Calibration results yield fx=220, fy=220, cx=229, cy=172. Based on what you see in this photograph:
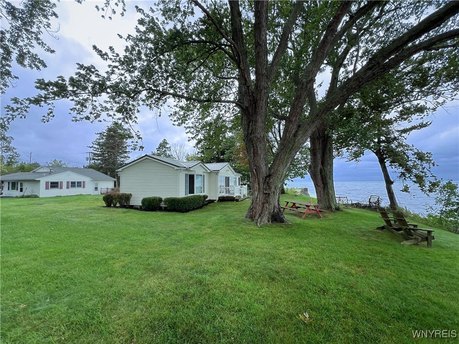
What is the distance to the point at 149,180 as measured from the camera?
15992mm

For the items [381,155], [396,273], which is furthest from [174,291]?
[381,155]

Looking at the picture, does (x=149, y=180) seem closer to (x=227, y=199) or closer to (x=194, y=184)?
(x=194, y=184)

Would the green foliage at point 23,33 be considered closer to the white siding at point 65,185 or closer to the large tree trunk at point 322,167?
the large tree trunk at point 322,167

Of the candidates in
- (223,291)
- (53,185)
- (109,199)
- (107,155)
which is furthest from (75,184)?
(223,291)

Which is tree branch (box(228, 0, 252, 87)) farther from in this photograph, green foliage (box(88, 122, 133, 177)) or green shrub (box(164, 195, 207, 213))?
green foliage (box(88, 122, 133, 177))

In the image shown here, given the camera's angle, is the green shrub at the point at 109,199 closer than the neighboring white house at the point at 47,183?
Yes

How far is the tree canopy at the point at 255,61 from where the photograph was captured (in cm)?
679

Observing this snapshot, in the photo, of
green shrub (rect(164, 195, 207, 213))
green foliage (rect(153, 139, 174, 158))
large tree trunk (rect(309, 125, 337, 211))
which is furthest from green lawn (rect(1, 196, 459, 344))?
green foliage (rect(153, 139, 174, 158))

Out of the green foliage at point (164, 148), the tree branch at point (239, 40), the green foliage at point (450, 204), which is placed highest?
the green foliage at point (164, 148)

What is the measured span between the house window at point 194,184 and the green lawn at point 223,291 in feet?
34.9

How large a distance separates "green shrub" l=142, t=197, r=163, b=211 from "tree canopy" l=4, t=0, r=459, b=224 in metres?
7.31

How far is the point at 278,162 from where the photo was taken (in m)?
8.22

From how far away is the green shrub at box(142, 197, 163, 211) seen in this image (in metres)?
14.5

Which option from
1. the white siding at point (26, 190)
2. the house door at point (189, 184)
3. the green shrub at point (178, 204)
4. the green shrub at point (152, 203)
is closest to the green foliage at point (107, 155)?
the white siding at point (26, 190)
